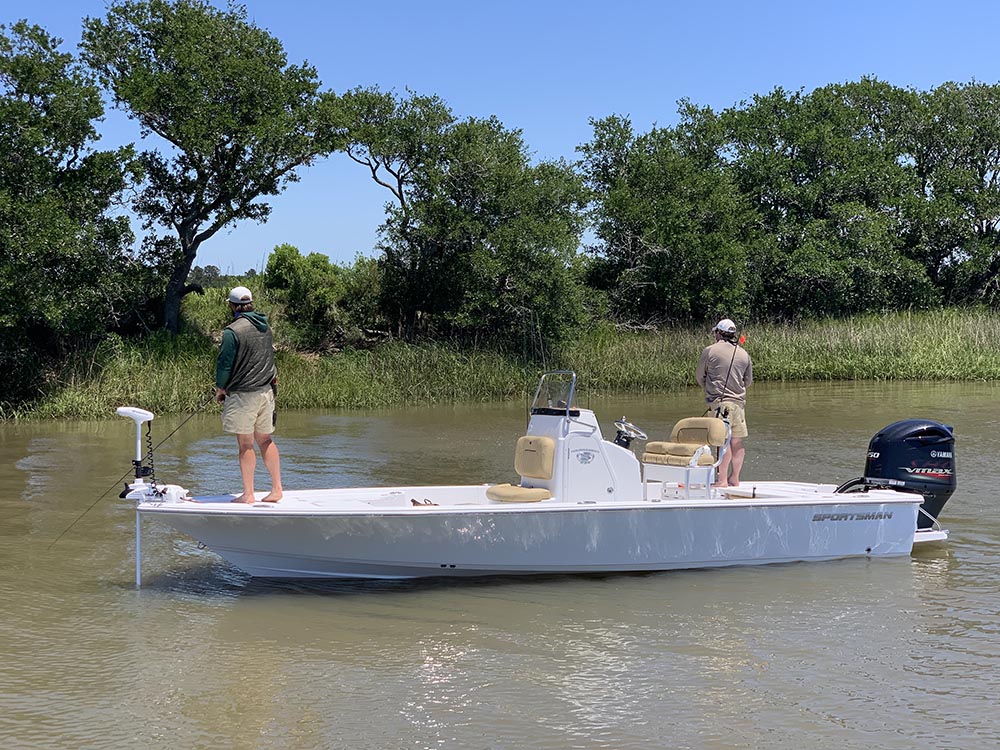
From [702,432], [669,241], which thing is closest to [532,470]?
[702,432]

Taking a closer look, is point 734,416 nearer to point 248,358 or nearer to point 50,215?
point 248,358

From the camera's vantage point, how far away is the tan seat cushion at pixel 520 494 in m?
8.23

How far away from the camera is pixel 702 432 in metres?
9.05

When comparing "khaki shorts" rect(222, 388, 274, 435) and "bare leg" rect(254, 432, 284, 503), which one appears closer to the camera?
"khaki shorts" rect(222, 388, 274, 435)

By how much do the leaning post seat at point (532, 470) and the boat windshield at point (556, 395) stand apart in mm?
241

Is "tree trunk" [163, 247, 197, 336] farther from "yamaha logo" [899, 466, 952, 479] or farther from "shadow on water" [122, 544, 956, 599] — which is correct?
"yamaha logo" [899, 466, 952, 479]

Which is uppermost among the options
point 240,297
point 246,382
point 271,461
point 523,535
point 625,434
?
point 240,297

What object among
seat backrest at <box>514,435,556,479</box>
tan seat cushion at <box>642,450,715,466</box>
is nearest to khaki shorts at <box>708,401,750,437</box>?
tan seat cushion at <box>642,450,715,466</box>

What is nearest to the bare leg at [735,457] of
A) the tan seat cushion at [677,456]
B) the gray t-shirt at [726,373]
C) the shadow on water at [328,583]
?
the gray t-shirt at [726,373]

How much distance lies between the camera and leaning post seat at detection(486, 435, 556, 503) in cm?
825

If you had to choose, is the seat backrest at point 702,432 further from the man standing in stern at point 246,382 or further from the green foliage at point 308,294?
the green foliage at point 308,294

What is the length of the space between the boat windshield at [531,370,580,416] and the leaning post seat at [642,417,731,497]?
0.95m

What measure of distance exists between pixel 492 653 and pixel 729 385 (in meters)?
3.78

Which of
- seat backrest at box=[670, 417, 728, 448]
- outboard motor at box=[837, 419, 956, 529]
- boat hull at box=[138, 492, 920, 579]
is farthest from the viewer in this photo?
outboard motor at box=[837, 419, 956, 529]
